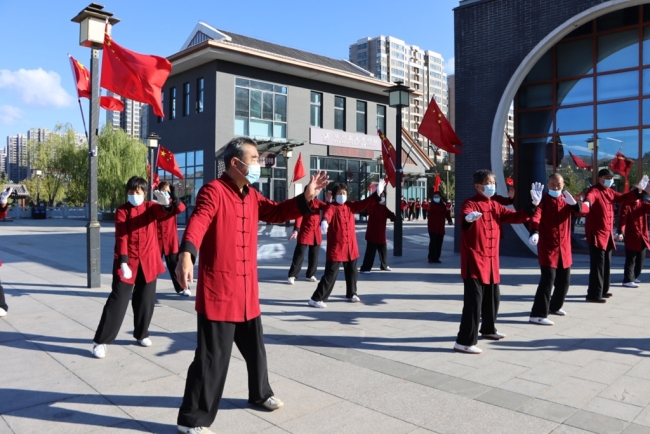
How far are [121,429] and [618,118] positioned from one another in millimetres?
13551

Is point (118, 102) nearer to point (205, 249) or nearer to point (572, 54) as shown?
point (205, 249)

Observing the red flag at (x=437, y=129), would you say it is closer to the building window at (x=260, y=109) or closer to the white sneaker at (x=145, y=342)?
the white sneaker at (x=145, y=342)

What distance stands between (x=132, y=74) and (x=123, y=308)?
4.48 metres

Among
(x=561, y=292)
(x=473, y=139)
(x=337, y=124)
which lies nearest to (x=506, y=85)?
(x=473, y=139)

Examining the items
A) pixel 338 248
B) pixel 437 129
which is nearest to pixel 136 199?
pixel 338 248

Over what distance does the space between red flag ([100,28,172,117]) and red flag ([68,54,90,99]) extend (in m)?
1.22

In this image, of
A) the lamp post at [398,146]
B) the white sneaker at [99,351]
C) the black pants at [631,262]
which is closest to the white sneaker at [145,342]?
the white sneaker at [99,351]

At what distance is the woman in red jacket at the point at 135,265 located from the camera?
5176mm

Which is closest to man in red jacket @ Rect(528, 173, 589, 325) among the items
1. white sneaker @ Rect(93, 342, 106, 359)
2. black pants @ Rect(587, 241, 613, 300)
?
black pants @ Rect(587, 241, 613, 300)

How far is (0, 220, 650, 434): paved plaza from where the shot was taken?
3625 millimetres

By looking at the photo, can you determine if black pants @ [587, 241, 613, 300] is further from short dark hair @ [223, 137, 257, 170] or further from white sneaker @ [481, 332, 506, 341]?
short dark hair @ [223, 137, 257, 170]

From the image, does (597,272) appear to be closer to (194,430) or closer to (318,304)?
(318,304)

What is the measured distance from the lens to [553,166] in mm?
14109

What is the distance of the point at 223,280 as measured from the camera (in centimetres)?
348
